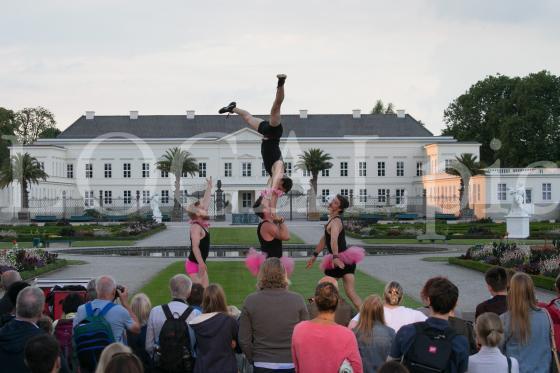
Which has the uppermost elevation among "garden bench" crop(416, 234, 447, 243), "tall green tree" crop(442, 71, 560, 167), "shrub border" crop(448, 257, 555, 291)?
"tall green tree" crop(442, 71, 560, 167)

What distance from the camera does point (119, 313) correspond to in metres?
6.85

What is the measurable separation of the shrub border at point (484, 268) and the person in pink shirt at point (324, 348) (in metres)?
12.9

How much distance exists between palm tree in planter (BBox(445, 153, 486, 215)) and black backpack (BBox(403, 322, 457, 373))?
5941cm

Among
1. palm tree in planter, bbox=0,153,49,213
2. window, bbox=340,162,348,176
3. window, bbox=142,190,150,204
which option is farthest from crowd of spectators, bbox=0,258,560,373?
window, bbox=340,162,348,176

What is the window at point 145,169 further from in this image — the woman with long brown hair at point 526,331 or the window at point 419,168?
the woman with long brown hair at point 526,331

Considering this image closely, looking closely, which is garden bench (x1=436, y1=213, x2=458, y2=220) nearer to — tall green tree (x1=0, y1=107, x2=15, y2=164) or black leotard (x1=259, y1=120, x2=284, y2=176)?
tall green tree (x1=0, y1=107, x2=15, y2=164)

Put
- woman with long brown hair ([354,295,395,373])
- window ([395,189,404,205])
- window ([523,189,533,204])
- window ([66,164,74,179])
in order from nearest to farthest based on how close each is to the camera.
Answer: woman with long brown hair ([354,295,395,373]) < window ([523,189,533,204]) < window ([395,189,404,205]) < window ([66,164,74,179])

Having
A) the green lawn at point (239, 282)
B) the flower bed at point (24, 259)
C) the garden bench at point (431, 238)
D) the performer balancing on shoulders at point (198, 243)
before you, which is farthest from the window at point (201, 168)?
the performer balancing on shoulders at point (198, 243)

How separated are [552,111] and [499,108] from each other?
213 inches

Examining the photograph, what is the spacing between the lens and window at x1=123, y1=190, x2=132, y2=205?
7975 cm

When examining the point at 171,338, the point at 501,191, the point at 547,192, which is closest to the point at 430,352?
the point at 171,338

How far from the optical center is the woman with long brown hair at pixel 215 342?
21.4 feet

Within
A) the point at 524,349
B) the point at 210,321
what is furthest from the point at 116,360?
the point at 524,349

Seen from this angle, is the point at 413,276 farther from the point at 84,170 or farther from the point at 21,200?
the point at 84,170
